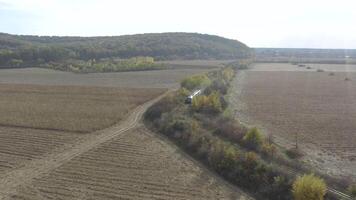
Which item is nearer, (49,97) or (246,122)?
(246,122)

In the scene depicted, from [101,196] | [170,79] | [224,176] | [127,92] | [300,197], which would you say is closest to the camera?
[300,197]

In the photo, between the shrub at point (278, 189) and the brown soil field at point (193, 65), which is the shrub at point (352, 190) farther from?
the brown soil field at point (193, 65)

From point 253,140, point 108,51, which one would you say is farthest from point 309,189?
point 108,51

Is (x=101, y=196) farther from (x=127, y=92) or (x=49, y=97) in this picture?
(x=127, y=92)

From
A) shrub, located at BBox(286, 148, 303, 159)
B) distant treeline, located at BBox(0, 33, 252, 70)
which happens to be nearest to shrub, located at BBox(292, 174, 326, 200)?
shrub, located at BBox(286, 148, 303, 159)

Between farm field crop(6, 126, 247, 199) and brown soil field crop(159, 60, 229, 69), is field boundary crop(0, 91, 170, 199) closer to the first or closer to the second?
farm field crop(6, 126, 247, 199)

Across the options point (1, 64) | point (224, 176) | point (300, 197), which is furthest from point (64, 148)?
point (1, 64)

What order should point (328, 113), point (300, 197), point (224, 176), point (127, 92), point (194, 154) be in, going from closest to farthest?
point (300, 197), point (224, 176), point (194, 154), point (328, 113), point (127, 92)
